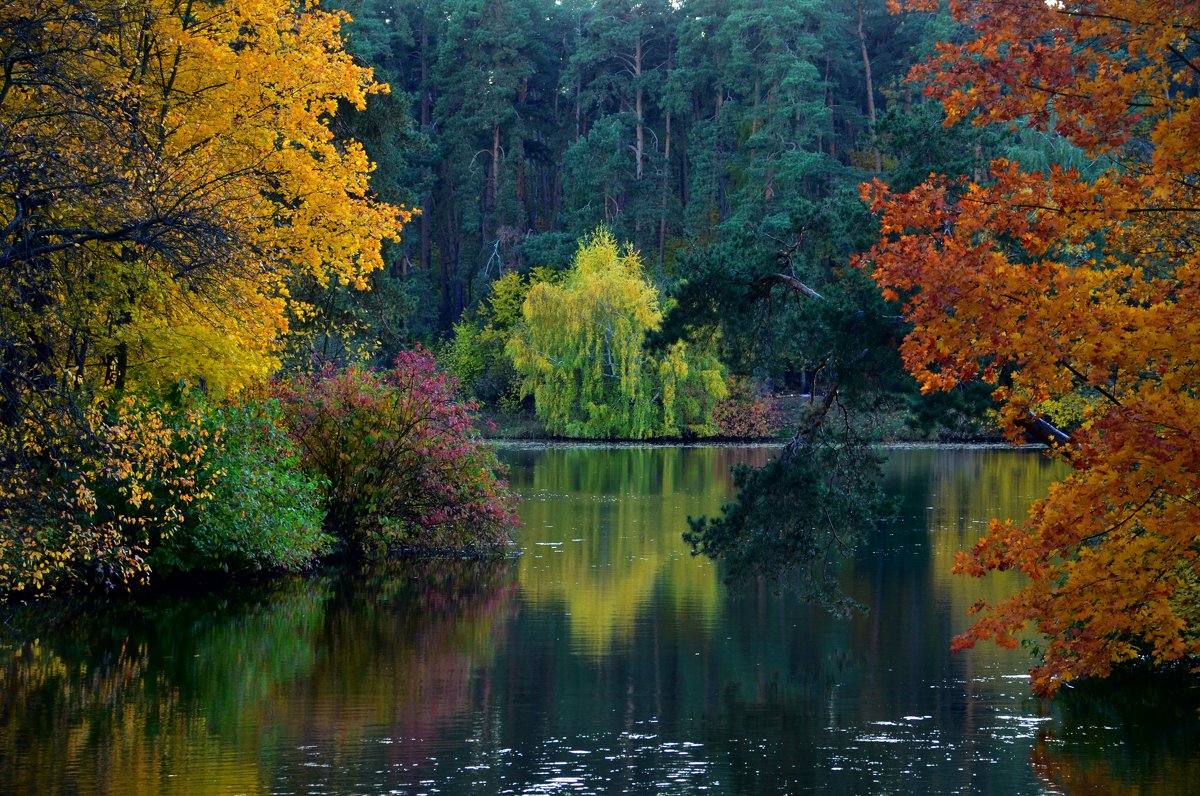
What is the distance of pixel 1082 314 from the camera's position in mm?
8648

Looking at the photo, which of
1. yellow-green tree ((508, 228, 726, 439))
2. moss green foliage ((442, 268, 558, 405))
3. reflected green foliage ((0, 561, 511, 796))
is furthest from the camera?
moss green foliage ((442, 268, 558, 405))

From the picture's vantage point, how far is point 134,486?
42.5 feet

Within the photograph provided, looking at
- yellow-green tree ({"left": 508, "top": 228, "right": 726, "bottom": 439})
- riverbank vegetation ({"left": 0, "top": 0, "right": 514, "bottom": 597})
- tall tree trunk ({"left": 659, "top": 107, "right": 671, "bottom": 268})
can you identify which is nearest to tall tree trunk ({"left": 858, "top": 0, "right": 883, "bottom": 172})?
tall tree trunk ({"left": 659, "top": 107, "right": 671, "bottom": 268})

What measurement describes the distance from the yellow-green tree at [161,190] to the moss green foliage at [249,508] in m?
1.35

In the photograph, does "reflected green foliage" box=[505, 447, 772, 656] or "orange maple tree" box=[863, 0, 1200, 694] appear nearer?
"orange maple tree" box=[863, 0, 1200, 694]

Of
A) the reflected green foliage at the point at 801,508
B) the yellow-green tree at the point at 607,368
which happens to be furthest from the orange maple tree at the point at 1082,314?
the yellow-green tree at the point at 607,368

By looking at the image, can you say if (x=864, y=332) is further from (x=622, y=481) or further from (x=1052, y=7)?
(x=622, y=481)

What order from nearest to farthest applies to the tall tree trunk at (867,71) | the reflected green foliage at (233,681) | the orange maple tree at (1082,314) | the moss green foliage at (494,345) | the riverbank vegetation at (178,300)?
the orange maple tree at (1082,314) < the reflected green foliage at (233,681) < the riverbank vegetation at (178,300) < the moss green foliage at (494,345) < the tall tree trunk at (867,71)

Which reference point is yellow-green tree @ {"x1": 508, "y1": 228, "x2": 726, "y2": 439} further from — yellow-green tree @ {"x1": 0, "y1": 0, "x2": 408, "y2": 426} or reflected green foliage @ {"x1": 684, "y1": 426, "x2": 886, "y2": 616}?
reflected green foliage @ {"x1": 684, "y1": 426, "x2": 886, "y2": 616}

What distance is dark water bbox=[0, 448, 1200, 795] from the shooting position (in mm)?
12211

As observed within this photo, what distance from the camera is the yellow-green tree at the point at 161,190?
12.2 meters

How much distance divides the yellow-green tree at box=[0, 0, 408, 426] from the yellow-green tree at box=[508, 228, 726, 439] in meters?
29.0

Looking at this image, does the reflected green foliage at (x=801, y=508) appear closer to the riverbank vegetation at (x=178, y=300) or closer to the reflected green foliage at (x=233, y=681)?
the reflected green foliage at (x=233, y=681)

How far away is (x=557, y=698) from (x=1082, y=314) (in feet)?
26.8
